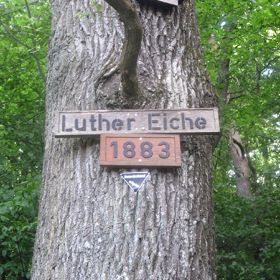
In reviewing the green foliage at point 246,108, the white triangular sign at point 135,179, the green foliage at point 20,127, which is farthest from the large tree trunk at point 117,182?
the green foliage at point 246,108

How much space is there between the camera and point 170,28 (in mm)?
2535

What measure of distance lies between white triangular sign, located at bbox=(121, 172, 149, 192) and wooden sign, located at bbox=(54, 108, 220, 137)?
0.23 metres

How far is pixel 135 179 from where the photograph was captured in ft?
6.38

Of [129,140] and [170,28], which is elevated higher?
[170,28]

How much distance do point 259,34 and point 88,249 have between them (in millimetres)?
7237

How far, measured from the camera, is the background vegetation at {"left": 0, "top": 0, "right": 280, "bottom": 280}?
380 cm

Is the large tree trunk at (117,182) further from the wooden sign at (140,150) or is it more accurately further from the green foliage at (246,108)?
the green foliage at (246,108)

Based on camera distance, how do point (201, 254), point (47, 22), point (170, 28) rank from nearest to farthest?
1. point (201, 254)
2. point (170, 28)
3. point (47, 22)

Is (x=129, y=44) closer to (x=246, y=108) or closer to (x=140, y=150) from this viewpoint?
(x=140, y=150)

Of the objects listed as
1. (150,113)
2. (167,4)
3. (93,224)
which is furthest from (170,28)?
(93,224)

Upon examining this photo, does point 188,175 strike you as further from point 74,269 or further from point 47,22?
point 47,22

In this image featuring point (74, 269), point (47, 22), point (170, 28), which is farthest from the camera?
point (47, 22)

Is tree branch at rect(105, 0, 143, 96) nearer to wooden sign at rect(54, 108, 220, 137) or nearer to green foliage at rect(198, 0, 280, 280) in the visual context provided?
wooden sign at rect(54, 108, 220, 137)

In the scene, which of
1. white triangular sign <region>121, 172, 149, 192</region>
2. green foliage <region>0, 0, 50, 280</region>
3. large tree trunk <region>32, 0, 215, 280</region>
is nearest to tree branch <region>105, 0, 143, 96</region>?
large tree trunk <region>32, 0, 215, 280</region>
